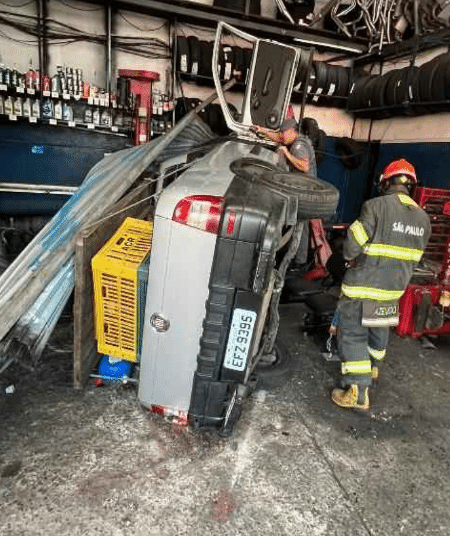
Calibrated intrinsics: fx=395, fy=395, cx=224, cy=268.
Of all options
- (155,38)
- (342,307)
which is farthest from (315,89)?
(342,307)

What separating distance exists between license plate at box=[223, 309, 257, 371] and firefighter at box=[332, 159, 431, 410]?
3.12 ft

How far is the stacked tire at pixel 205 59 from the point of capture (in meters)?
4.88

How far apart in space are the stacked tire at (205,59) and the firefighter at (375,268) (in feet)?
10.7

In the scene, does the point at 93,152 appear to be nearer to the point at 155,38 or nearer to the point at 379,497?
the point at 155,38

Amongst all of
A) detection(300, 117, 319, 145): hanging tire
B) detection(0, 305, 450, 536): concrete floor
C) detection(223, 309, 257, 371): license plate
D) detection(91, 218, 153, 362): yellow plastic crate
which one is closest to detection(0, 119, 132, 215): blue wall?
detection(300, 117, 319, 145): hanging tire

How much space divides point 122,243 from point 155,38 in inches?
158

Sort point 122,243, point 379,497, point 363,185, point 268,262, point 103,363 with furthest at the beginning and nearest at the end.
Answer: point 363,185 → point 103,363 → point 122,243 → point 379,497 → point 268,262

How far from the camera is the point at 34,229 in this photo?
4.90m

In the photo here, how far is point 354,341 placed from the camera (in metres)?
2.58

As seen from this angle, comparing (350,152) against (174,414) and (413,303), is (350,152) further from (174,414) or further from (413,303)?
(174,414)

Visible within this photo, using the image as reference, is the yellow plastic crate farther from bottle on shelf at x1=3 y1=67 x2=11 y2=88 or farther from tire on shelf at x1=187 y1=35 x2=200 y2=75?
tire on shelf at x1=187 y1=35 x2=200 y2=75

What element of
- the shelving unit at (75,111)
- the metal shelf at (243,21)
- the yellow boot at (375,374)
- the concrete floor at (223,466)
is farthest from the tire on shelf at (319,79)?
the concrete floor at (223,466)

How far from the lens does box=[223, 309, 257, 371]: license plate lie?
6.13ft

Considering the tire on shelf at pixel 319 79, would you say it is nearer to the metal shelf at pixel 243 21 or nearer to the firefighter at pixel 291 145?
the metal shelf at pixel 243 21
